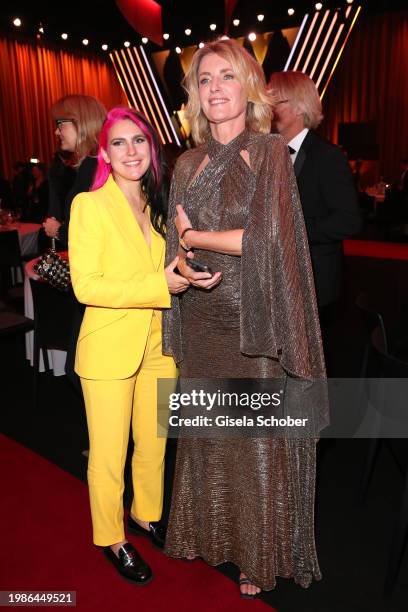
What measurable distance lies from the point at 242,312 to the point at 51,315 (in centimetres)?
212

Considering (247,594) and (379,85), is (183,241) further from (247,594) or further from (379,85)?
(379,85)

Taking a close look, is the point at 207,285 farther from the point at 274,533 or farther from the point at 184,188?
the point at 274,533

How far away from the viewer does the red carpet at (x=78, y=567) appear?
6.56ft

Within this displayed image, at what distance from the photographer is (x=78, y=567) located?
7.13ft

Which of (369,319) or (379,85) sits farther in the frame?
(379,85)

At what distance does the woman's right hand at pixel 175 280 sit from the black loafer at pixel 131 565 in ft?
3.37

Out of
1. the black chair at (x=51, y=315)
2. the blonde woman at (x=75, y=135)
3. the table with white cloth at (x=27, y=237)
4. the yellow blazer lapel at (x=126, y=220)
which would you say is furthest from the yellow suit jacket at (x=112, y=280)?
the table with white cloth at (x=27, y=237)

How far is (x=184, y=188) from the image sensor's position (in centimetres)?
177

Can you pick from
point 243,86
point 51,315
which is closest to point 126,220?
point 243,86

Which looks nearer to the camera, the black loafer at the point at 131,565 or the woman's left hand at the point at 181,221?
the woman's left hand at the point at 181,221

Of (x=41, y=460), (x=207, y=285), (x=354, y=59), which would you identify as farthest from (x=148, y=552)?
(x=354, y=59)

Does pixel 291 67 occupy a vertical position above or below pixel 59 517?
above

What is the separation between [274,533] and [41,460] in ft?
5.16

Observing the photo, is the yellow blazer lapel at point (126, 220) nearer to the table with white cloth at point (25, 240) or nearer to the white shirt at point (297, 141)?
the white shirt at point (297, 141)
